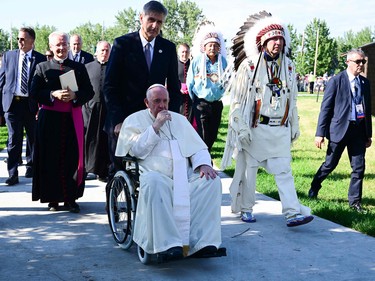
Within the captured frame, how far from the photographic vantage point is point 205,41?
9.34 meters

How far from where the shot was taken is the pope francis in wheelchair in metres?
4.75

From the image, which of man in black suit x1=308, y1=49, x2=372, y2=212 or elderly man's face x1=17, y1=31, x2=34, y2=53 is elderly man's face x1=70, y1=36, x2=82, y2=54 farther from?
man in black suit x1=308, y1=49, x2=372, y2=212

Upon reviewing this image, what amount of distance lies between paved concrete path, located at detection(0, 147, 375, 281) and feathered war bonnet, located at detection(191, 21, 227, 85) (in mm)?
2803

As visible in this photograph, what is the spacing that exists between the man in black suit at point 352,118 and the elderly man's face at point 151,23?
271cm

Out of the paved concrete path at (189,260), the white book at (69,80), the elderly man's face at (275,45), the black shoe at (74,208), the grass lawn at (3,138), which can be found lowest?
the paved concrete path at (189,260)

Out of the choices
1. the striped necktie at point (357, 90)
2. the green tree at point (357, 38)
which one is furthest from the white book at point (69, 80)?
the green tree at point (357, 38)

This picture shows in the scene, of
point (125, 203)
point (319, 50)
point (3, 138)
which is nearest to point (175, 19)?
point (319, 50)

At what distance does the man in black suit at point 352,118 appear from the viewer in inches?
290

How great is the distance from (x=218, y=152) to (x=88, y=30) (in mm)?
89374

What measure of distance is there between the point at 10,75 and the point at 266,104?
15.0 ft

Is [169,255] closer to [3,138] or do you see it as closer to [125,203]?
[125,203]

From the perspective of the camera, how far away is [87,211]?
707 cm

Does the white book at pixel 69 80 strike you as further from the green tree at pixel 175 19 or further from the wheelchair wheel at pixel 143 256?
the green tree at pixel 175 19

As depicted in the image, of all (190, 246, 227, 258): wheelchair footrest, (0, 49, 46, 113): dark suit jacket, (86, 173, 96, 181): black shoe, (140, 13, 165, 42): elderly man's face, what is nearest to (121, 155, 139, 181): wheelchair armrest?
(190, 246, 227, 258): wheelchair footrest
